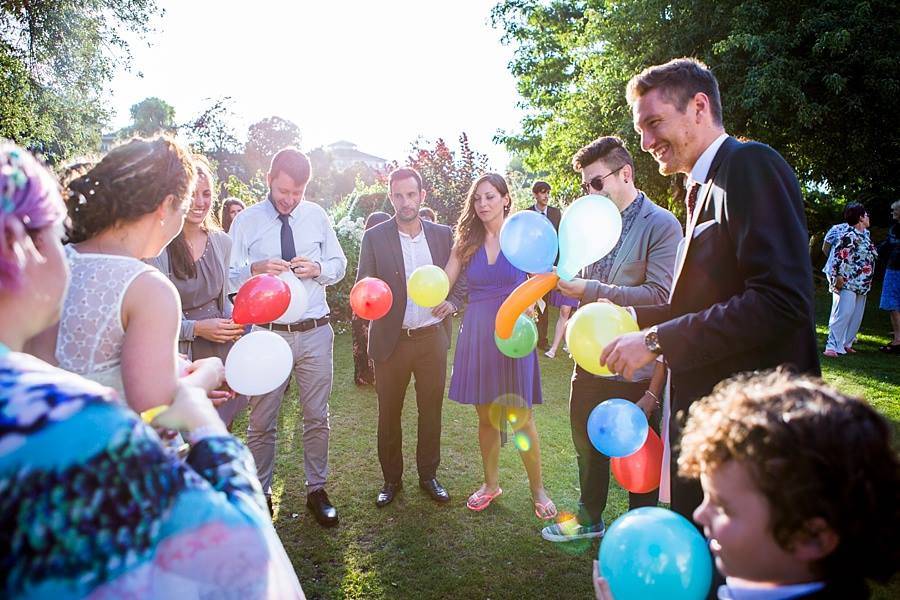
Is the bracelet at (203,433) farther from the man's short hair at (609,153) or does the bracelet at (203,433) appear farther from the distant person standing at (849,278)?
the distant person standing at (849,278)

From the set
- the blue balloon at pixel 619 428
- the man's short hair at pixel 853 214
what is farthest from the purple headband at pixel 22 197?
the man's short hair at pixel 853 214

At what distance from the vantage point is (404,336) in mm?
3779

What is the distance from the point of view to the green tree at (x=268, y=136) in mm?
42219

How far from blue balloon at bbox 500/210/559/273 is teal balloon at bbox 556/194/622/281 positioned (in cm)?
10

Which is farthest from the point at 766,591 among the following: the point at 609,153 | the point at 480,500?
the point at 480,500

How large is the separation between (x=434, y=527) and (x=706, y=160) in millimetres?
2799

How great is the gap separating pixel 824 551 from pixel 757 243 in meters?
0.86

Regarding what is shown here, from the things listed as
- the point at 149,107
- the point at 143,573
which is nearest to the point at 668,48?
the point at 143,573

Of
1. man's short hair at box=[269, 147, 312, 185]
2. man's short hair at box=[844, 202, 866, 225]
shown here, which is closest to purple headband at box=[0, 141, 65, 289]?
man's short hair at box=[269, 147, 312, 185]

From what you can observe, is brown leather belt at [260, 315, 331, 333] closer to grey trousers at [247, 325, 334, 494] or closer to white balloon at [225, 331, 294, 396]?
grey trousers at [247, 325, 334, 494]

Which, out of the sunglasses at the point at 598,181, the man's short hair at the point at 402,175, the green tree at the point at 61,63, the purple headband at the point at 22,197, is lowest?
the purple headband at the point at 22,197

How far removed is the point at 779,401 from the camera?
1.08m

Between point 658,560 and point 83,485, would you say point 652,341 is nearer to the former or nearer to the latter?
point 658,560

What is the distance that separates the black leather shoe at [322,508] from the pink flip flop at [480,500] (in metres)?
0.95
